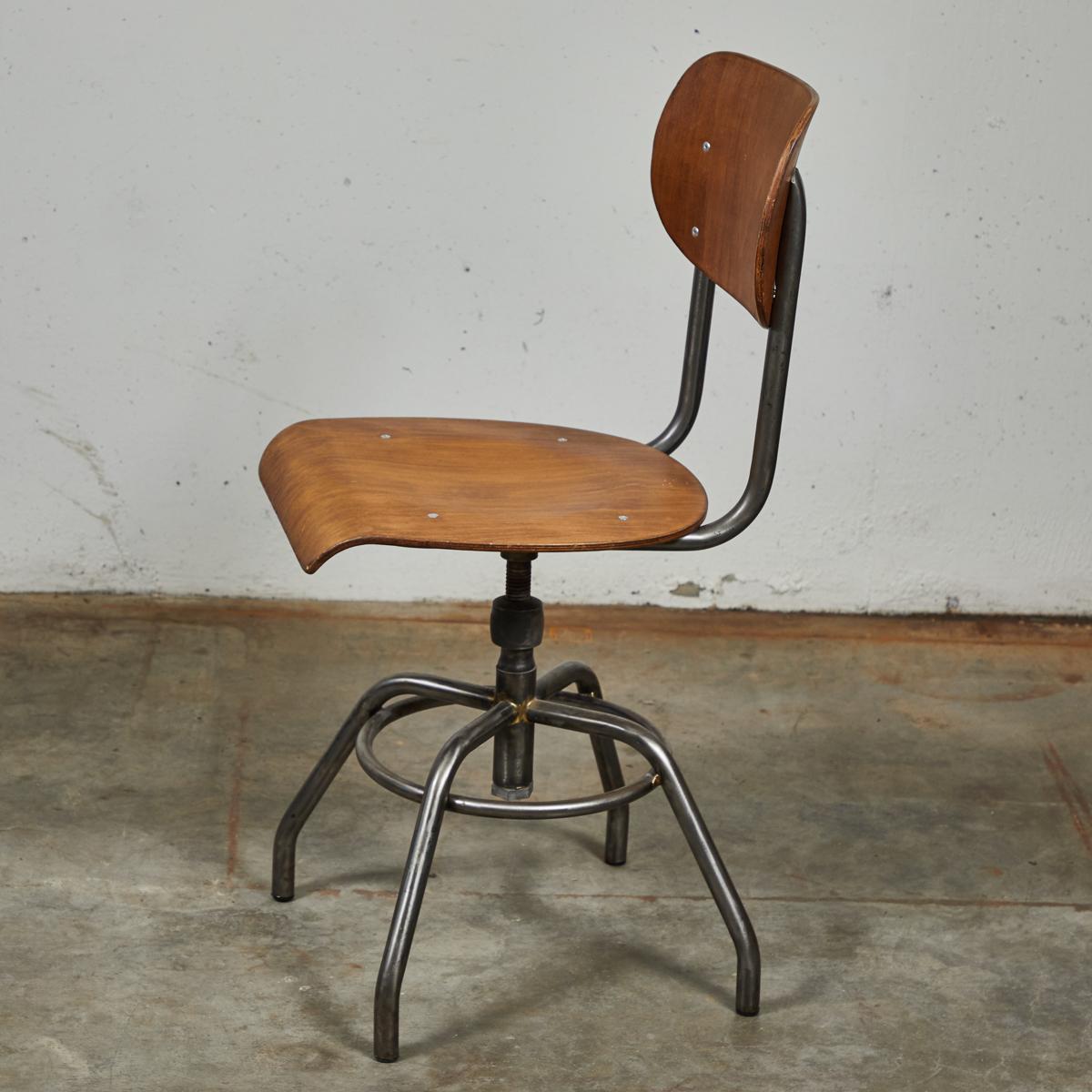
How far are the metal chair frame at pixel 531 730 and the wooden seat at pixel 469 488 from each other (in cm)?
6

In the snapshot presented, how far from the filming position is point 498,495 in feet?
5.22

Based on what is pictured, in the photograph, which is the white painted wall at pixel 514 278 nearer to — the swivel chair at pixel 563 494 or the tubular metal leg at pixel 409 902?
the swivel chair at pixel 563 494

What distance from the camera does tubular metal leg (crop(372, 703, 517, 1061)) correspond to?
1.58 m

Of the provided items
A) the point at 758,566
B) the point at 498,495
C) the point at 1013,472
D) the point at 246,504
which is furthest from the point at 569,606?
the point at 498,495

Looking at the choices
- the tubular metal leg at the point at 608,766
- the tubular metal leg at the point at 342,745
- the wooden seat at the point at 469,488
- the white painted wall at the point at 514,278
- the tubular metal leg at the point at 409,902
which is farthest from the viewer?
the white painted wall at the point at 514,278

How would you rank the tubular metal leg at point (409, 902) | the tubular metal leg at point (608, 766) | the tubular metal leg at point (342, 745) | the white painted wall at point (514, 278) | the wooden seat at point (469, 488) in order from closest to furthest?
the wooden seat at point (469, 488)
the tubular metal leg at point (409, 902)
the tubular metal leg at point (342, 745)
the tubular metal leg at point (608, 766)
the white painted wall at point (514, 278)

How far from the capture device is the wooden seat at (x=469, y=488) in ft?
4.81

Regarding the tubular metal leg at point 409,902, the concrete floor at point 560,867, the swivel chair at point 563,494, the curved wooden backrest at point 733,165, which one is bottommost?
the concrete floor at point 560,867

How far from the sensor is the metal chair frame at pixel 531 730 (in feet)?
5.19

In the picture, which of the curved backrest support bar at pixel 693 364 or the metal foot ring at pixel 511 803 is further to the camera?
the curved backrest support bar at pixel 693 364

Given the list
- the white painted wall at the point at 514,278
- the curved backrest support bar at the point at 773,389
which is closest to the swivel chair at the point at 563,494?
the curved backrest support bar at the point at 773,389

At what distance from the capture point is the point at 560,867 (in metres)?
1.98

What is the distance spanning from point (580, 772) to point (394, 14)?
1.17 meters

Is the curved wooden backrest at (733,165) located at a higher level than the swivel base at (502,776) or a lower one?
higher
